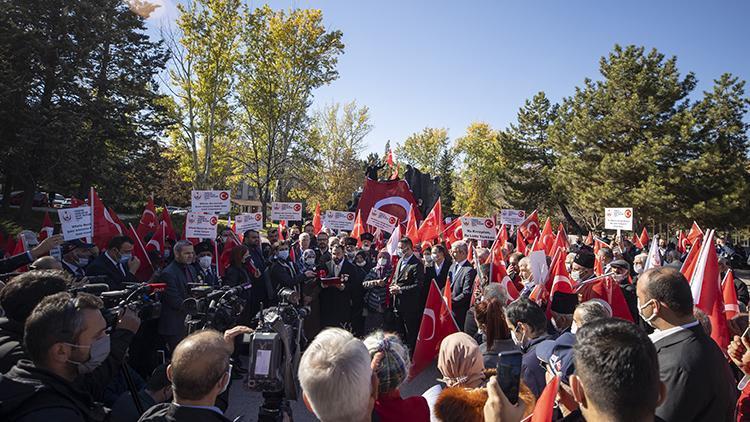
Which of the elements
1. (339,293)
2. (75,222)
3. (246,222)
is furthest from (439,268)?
(75,222)

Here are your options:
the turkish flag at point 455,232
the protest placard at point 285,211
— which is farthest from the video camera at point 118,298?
the protest placard at point 285,211

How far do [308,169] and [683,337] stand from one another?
32.7 metres

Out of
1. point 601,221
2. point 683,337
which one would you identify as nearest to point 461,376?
point 683,337

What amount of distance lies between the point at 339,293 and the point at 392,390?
551cm

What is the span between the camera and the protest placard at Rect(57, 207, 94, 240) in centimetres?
708

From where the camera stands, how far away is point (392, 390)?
2123 mm

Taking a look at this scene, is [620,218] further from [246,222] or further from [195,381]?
[195,381]

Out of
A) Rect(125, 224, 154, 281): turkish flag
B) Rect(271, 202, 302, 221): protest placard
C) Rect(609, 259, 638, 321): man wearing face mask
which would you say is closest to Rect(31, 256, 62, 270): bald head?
Rect(125, 224, 154, 281): turkish flag

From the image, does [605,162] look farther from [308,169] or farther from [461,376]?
[461,376]

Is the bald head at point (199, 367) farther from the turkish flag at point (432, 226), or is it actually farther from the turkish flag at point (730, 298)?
the turkish flag at point (432, 226)

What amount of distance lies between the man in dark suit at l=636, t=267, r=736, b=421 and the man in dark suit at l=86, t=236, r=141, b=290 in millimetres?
5562

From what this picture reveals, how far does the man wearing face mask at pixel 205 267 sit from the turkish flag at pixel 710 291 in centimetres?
571

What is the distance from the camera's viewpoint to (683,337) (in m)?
2.46

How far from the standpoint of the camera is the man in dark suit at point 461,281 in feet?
22.4
